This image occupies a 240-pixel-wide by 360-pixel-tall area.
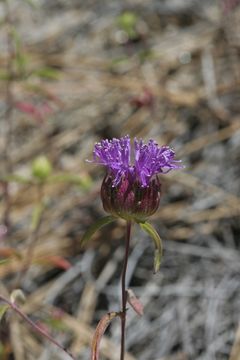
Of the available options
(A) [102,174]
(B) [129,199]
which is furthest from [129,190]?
(A) [102,174]

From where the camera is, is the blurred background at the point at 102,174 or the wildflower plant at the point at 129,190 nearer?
the wildflower plant at the point at 129,190

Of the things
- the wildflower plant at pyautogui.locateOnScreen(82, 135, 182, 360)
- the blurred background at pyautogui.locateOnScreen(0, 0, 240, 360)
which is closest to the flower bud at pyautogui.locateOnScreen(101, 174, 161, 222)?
the wildflower plant at pyautogui.locateOnScreen(82, 135, 182, 360)

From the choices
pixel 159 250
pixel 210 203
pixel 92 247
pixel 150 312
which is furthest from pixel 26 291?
pixel 159 250

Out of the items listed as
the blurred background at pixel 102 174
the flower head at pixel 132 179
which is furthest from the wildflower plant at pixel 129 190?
the blurred background at pixel 102 174

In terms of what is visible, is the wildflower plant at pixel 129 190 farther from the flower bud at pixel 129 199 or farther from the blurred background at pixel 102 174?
the blurred background at pixel 102 174

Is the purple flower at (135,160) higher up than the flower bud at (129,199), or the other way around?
the purple flower at (135,160)

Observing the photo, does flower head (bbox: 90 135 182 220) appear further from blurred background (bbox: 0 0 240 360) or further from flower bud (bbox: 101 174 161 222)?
blurred background (bbox: 0 0 240 360)
